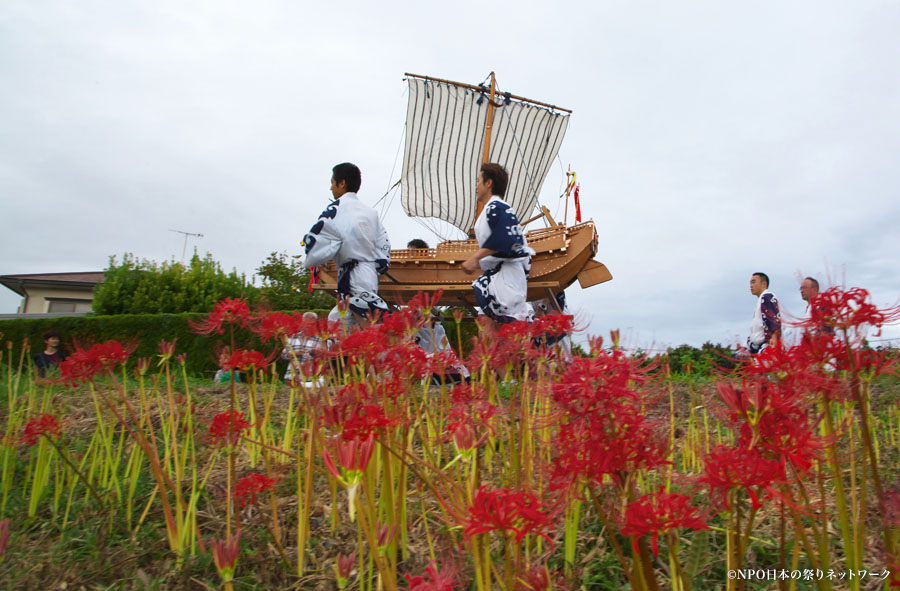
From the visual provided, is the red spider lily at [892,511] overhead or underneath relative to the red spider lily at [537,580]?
overhead

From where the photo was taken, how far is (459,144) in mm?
21328

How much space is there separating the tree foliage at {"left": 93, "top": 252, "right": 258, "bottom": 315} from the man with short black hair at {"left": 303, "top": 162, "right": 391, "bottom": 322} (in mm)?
14376

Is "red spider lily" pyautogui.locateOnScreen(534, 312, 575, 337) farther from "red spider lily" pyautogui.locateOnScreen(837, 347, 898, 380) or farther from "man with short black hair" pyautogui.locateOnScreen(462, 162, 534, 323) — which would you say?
"man with short black hair" pyautogui.locateOnScreen(462, 162, 534, 323)

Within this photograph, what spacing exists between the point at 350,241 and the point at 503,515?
4612mm

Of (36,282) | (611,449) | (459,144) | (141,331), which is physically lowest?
(611,449)

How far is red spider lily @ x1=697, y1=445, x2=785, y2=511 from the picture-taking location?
854mm

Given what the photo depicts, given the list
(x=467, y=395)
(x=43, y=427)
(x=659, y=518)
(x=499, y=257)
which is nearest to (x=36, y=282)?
(x=499, y=257)

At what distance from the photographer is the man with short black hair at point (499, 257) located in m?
4.76

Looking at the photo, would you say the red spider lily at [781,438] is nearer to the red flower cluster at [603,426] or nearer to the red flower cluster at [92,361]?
the red flower cluster at [603,426]

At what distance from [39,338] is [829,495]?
14821mm

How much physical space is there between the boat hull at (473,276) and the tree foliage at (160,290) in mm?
9506

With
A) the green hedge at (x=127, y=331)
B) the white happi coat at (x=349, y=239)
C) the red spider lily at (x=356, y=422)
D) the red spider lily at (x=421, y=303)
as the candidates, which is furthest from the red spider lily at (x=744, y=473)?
the green hedge at (x=127, y=331)

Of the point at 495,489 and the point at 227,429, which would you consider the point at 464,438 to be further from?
the point at 227,429

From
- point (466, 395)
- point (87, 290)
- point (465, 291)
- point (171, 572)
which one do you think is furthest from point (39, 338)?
point (87, 290)
